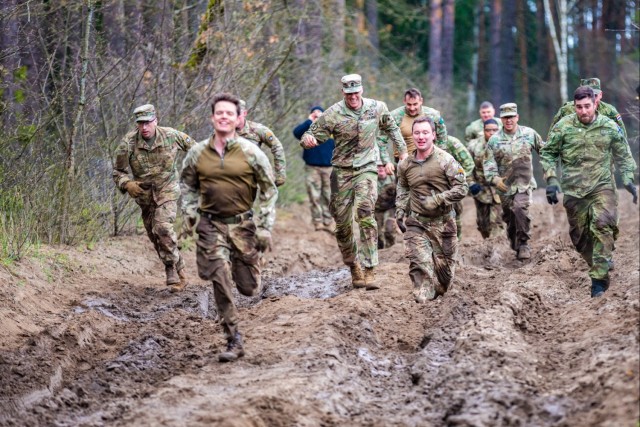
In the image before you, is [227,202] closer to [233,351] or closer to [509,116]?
[233,351]

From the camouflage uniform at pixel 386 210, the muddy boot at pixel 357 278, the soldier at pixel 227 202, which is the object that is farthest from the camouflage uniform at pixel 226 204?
the camouflage uniform at pixel 386 210

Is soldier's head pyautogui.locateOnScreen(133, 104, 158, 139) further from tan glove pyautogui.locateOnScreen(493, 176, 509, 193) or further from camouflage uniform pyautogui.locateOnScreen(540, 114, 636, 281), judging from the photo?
tan glove pyautogui.locateOnScreen(493, 176, 509, 193)

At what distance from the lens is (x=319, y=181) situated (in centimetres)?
1920

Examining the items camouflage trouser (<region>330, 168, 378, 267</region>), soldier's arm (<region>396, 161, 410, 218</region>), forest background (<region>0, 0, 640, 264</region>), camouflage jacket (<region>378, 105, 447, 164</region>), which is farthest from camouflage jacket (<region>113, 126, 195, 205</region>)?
soldier's arm (<region>396, 161, 410, 218</region>)

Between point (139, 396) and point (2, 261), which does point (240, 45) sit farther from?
point (139, 396)

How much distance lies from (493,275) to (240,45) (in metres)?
6.88

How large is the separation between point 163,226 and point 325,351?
435 centimetres

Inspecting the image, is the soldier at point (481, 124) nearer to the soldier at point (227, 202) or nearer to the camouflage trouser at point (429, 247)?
the camouflage trouser at point (429, 247)

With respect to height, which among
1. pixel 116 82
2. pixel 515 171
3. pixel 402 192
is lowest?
pixel 402 192

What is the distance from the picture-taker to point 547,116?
38062 mm

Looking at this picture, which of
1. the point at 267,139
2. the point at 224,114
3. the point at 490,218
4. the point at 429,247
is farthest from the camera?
the point at 490,218

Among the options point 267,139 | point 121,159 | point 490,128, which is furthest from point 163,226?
point 490,128

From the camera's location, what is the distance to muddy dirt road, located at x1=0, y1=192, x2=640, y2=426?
6.96 m

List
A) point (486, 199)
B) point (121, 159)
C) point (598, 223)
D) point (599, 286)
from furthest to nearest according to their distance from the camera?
point (486, 199)
point (121, 159)
point (599, 286)
point (598, 223)
